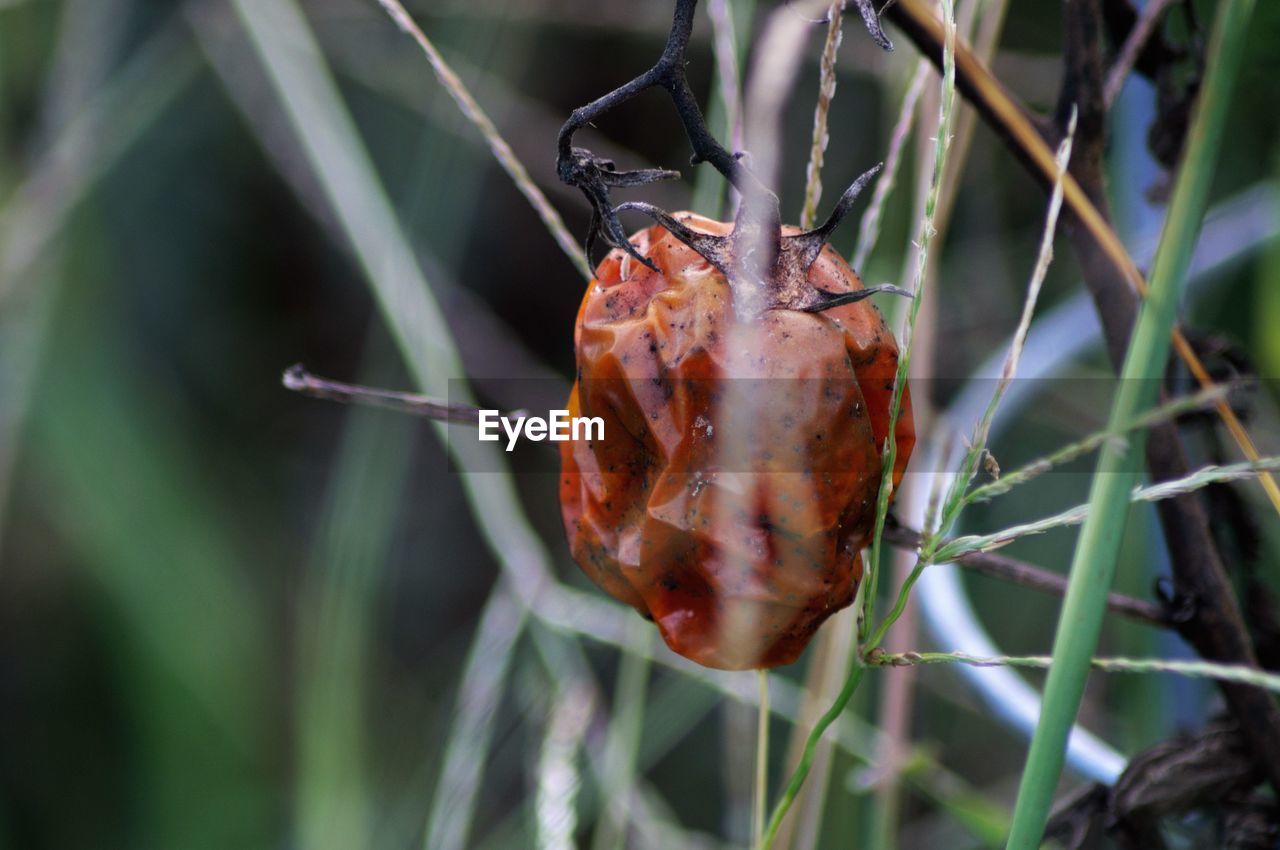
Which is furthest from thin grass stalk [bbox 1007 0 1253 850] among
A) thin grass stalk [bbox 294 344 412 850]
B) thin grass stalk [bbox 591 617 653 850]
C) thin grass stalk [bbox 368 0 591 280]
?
thin grass stalk [bbox 294 344 412 850]

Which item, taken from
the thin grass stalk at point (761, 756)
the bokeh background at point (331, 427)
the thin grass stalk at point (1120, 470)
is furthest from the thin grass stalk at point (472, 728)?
the thin grass stalk at point (1120, 470)

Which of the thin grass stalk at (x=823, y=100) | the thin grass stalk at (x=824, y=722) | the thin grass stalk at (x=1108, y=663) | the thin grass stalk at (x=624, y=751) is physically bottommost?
the thin grass stalk at (x=624, y=751)

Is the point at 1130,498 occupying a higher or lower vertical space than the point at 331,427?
lower

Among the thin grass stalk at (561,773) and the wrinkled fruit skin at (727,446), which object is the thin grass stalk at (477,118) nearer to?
the wrinkled fruit skin at (727,446)

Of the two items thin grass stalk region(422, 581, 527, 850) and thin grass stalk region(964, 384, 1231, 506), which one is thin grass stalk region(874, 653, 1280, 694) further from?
thin grass stalk region(422, 581, 527, 850)

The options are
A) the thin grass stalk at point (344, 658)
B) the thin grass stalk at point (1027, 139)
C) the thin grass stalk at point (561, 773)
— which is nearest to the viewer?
the thin grass stalk at point (1027, 139)

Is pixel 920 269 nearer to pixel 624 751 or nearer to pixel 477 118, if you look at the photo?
pixel 477 118

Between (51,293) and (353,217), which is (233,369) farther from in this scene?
(353,217)

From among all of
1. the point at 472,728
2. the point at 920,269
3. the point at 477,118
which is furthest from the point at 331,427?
the point at 920,269
